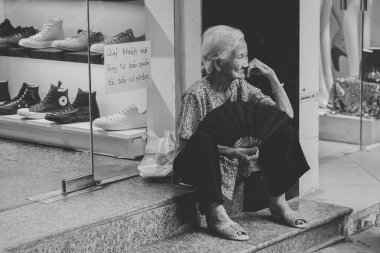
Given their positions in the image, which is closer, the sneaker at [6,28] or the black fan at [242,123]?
the black fan at [242,123]

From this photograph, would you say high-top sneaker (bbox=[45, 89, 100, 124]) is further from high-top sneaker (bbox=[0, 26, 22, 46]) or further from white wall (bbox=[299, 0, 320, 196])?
white wall (bbox=[299, 0, 320, 196])

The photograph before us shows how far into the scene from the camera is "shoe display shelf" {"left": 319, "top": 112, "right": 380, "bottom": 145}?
21.0ft

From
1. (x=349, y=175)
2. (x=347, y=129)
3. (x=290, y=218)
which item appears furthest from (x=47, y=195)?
(x=347, y=129)

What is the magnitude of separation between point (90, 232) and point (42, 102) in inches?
44.9

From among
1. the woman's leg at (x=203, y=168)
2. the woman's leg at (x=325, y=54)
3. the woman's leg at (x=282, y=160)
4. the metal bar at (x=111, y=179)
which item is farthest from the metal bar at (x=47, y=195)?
the woman's leg at (x=325, y=54)

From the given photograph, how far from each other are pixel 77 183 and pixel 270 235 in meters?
1.06

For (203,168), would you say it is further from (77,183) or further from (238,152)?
(77,183)

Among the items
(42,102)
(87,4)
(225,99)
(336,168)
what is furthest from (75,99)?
(336,168)

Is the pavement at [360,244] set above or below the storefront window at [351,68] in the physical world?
below

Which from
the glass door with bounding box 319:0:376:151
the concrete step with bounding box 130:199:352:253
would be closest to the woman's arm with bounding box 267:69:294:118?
the concrete step with bounding box 130:199:352:253

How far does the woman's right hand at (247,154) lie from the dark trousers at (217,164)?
8 cm

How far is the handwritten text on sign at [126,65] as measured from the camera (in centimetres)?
438

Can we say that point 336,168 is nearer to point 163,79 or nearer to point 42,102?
point 163,79

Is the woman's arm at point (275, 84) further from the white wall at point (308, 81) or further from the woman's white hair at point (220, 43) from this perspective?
the white wall at point (308, 81)
